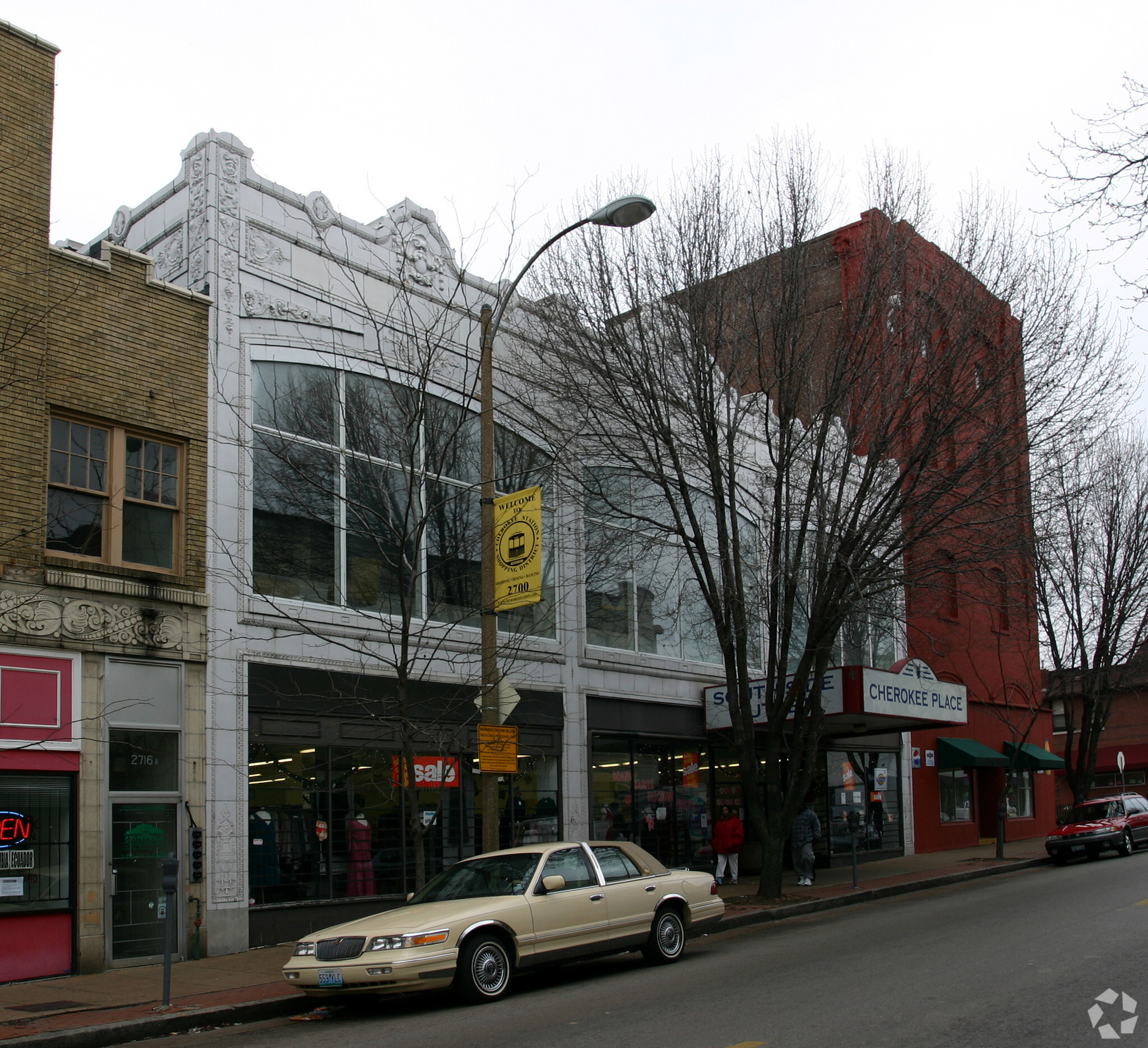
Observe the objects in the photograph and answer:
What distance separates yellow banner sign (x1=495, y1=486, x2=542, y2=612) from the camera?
1275 cm

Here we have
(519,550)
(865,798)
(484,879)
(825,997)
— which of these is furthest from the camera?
(865,798)

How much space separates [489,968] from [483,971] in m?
0.09

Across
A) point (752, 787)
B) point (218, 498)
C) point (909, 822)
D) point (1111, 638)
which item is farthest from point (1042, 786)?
point (218, 498)

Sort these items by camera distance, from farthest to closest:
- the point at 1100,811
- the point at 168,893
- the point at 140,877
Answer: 1. the point at 1100,811
2. the point at 140,877
3. the point at 168,893

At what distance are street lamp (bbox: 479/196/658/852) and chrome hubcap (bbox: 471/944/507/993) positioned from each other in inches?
72.5

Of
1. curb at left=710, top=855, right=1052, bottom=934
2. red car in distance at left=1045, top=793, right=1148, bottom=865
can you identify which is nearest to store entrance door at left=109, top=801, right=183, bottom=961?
curb at left=710, top=855, right=1052, bottom=934

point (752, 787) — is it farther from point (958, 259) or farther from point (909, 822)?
point (909, 822)

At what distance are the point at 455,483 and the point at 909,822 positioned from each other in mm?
17025

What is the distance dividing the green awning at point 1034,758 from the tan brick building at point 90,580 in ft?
78.8

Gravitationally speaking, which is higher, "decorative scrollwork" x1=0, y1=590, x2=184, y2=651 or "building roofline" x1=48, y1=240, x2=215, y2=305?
"building roofline" x1=48, y1=240, x2=215, y2=305

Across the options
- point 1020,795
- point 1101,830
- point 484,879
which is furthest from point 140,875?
point 1020,795

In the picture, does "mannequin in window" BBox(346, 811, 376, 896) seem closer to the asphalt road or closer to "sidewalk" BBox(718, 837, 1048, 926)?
the asphalt road

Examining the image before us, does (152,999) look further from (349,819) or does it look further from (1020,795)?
(1020,795)

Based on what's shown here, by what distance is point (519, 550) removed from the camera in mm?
13000
